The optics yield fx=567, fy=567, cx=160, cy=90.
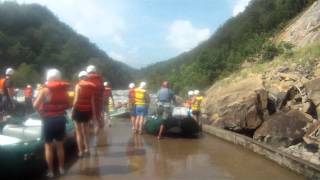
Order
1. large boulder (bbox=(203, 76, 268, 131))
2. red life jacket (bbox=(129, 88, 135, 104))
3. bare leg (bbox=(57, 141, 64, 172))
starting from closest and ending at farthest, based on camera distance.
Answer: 1. bare leg (bbox=(57, 141, 64, 172))
2. red life jacket (bbox=(129, 88, 135, 104))
3. large boulder (bbox=(203, 76, 268, 131))

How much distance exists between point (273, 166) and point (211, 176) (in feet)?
6.29

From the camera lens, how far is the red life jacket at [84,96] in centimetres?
1216

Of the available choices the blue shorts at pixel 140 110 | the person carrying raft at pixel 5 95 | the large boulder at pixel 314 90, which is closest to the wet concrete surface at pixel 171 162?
the blue shorts at pixel 140 110

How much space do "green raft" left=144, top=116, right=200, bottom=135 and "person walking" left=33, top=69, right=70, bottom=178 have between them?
7547 mm

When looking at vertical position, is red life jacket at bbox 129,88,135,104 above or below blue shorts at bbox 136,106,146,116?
above

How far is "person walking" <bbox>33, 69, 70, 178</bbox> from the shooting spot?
10.0m

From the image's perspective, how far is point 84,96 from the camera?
1216 cm

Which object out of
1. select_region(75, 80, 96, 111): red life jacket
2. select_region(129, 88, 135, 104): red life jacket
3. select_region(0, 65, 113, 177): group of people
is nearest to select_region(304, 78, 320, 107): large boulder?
select_region(129, 88, 135, 104): red life jacket

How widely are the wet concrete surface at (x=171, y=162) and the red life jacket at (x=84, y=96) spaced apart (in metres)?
1.16

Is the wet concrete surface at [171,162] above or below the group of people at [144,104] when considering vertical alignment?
below

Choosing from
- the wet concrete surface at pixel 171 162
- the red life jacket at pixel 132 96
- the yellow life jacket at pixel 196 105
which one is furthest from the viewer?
the yellow life jacket at pixel 196 105

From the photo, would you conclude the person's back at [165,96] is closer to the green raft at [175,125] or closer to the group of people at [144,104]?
the group of people at [144,104]

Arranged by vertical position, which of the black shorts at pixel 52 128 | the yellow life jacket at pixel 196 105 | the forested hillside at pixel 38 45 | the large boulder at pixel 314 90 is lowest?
the black shorts at pixel 52 128

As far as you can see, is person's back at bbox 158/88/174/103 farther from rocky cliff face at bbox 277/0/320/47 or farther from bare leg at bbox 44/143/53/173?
rocky cliff face at bbox 277/0/320/47
